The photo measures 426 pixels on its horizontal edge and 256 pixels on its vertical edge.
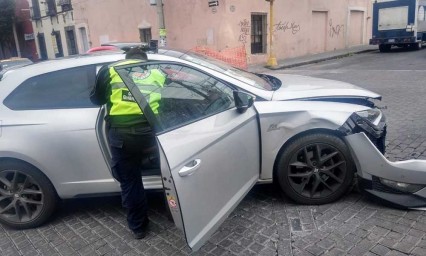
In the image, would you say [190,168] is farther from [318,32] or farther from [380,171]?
[318,32]

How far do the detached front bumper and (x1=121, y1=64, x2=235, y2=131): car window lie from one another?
1.20 metres

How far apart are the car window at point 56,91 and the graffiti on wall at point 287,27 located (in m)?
15.6

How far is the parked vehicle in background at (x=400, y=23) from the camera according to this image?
58.5 feet

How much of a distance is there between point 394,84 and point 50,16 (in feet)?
73.7

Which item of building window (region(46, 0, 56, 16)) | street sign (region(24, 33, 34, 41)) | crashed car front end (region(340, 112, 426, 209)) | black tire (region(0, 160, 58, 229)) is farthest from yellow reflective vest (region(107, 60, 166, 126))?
street sign (region(24, 33, 34, 41))

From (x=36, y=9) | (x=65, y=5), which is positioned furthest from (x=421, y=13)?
(x=36, y=9)

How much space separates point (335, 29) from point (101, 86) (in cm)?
2070

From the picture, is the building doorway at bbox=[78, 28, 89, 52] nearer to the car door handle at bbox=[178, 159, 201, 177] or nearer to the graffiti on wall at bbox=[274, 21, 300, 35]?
the graffiti on wall at bbox=[274, 21, 300, 35]

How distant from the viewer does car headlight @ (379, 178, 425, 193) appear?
10.2ft

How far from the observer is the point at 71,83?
3.26 metres

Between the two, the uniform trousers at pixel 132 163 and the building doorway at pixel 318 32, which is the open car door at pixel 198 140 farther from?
the building doorway at pixel 318 32

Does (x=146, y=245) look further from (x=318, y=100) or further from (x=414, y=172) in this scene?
(x=414, y=172)

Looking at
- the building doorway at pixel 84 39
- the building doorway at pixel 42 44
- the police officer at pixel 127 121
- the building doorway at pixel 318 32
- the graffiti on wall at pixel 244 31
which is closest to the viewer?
the police officer at pixel 127 121

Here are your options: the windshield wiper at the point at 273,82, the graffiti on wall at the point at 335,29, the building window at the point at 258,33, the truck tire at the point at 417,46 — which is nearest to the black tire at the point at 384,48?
the truck tire at the point at 417,46
